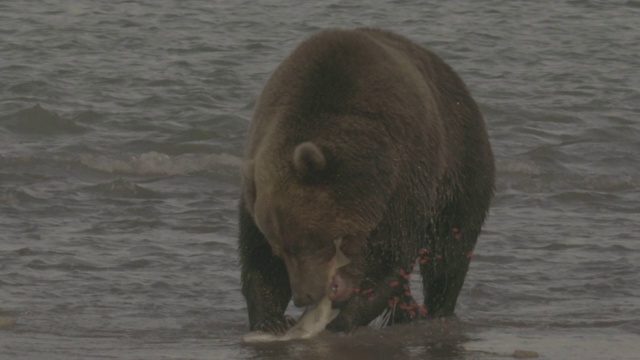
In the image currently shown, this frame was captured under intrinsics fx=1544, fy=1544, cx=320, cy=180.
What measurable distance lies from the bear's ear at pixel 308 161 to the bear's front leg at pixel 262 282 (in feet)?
2.58

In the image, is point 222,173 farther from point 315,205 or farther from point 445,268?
point 315,205

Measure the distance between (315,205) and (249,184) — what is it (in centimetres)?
33

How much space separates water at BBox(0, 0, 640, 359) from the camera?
7617mm

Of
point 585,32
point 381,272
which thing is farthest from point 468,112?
point 585,32

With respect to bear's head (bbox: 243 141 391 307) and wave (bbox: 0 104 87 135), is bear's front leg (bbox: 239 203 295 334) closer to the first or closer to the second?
bear's head (bbox: 243 141 391 307)

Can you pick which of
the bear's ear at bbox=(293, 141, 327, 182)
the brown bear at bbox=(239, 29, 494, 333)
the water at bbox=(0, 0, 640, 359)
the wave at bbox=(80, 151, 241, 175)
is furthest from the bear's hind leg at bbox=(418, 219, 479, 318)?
the wave at bbox=(80, 151, 241, 175)

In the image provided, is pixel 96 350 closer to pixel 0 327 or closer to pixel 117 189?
pixel 0 327

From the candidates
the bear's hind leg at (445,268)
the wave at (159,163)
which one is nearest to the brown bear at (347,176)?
the bear's hind leg at (445,268)

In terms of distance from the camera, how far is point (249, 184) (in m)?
6.46

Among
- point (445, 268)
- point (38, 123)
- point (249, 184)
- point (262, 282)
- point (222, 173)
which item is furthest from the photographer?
point (38, 123)

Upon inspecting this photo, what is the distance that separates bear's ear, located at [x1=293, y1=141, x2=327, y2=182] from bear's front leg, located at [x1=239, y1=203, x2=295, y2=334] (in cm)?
79

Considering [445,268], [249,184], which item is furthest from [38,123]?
[249,184]

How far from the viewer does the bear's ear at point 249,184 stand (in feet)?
21.0

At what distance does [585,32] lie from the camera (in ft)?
67.4
